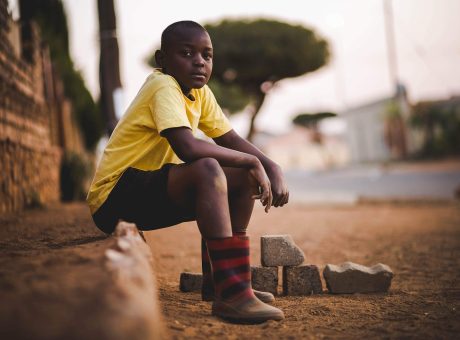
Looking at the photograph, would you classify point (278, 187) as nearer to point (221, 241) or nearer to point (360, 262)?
point (221, 241)

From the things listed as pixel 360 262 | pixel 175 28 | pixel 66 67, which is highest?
pixel 66 67

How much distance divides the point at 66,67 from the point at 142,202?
11097mm

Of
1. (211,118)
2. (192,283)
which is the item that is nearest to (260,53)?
(211,118)

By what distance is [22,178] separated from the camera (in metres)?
5.07

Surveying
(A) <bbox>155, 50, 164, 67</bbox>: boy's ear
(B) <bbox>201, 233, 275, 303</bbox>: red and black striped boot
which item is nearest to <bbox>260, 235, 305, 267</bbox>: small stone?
(B) <bbox>201, 233, 275, 303</bbox>: red and black striped boot

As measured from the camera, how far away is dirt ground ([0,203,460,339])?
1.32m

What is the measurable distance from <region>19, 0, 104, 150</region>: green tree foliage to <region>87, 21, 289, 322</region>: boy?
9.11 metres

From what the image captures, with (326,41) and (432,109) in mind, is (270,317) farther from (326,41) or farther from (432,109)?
(432,109)

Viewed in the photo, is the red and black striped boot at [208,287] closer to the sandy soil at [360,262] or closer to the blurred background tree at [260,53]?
the sandy soil at [360,262]

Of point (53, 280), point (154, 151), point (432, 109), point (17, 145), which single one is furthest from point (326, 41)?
point (53, 280)

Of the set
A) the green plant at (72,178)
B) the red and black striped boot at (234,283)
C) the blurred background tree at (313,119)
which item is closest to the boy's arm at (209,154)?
the red and black striped boot at (234,283)

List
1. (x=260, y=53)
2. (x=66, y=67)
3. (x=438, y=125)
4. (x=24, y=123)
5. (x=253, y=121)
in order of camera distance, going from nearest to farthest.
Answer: (x=24, y=123) < (x=66, y=67) < (x=253, y=121) < (x=260, y=53) < (x=438, y=125)

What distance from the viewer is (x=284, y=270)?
306cm

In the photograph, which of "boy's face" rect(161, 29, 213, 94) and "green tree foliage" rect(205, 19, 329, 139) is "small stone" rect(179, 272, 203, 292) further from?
"green tree foliage" rect(205, 19, 329, 139)
